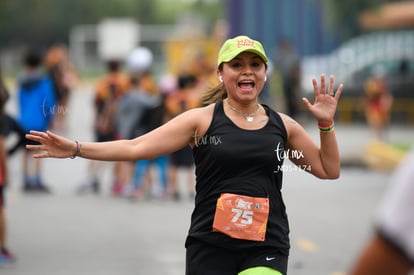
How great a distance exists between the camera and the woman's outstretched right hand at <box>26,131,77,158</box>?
4855mm

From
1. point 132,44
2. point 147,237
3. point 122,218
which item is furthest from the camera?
point 132,44

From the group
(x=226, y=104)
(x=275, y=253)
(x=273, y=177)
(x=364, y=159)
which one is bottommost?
(x=364, y=159)

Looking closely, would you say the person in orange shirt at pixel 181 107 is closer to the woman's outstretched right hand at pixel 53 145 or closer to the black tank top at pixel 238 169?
the black tank top at pixel 238 169

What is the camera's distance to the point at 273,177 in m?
5.07

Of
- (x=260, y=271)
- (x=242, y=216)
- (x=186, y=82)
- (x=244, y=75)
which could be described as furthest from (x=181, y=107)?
(x=260, y=271)

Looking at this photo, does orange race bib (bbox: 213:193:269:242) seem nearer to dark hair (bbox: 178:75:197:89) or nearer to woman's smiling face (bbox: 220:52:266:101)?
woman's smiling face (bbox: 220:52:266:101)

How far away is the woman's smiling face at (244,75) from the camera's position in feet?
16.7

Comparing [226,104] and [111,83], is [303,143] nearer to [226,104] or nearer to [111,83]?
[226,104]

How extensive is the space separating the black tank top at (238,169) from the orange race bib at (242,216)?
0.03 m

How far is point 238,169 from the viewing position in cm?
501

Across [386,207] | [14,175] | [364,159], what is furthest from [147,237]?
[364,159]

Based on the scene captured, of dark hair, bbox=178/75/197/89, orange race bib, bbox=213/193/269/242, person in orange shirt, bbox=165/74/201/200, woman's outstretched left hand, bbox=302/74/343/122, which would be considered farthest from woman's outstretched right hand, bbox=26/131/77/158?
dark hair, bbox=178/75/197/89

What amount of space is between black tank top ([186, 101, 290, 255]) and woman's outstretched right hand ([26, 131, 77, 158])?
625 millimetres

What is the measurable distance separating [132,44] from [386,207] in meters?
61.0
